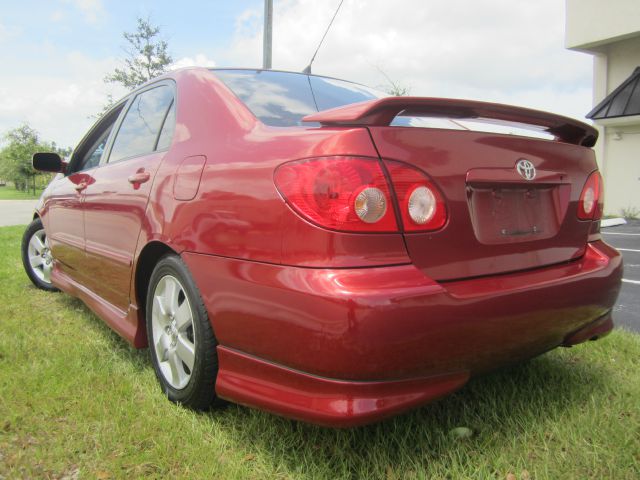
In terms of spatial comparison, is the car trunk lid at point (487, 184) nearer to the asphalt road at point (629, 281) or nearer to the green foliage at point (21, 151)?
the asphalt road at point (629, 281)

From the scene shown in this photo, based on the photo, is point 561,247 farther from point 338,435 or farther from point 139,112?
point 139,112

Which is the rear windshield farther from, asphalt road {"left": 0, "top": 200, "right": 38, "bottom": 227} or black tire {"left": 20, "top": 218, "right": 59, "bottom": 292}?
asphalt road {"left": 0, "top": 200, "right": 38, "bottom": 227}

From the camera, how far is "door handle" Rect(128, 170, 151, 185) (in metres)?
2.43

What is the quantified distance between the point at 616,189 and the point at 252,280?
1480 cm

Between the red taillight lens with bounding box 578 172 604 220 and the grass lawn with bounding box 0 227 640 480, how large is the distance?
77 centimetres

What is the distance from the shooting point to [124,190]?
2.65 m

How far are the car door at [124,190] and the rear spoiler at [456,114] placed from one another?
1.00 meters

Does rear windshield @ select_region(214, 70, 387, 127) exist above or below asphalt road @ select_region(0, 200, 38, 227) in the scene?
above

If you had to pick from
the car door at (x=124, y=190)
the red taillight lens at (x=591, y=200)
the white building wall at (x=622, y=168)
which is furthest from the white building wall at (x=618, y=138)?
the car door at (x=124, y=190)

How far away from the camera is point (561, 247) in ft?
6.55

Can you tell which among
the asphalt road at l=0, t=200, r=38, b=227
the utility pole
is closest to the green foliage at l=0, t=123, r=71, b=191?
the asphalt road at l=0, t=200, r=38, b=227

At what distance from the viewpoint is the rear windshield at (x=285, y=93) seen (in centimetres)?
210

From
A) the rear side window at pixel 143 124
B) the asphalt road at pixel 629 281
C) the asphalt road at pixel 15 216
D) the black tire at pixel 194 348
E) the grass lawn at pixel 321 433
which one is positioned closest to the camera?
the grass lawn at pixel 321 433

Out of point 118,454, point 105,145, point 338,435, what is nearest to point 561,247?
point 338,435
